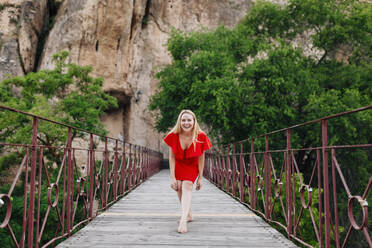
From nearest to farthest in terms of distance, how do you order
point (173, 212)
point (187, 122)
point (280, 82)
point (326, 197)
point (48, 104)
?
point (326, 197)
point (187, 122)
point (173, 212)
point (48, 104)
point (280, 82)

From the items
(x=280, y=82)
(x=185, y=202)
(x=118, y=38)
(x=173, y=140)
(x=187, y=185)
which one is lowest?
(x=185, y=202)

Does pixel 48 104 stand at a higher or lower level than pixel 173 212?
higher

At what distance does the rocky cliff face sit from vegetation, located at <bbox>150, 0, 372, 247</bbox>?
144 inches

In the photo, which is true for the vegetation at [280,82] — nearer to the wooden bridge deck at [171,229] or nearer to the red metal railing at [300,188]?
the red metal railing at [300,188]

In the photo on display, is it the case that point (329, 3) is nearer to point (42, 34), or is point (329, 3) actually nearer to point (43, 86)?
point (43, 86)

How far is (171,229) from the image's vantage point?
13.0ft

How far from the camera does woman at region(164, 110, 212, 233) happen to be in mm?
3891

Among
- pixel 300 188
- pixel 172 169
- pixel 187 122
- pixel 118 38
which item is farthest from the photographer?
pixel 118 38

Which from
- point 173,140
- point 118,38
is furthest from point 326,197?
point 118,38

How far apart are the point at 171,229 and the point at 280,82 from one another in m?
14.0

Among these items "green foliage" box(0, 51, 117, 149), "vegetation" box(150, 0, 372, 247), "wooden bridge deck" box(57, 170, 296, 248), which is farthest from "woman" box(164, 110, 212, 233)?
"vegetation" box(150, 0, 372, 247)

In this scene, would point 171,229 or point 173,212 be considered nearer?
point 171,229

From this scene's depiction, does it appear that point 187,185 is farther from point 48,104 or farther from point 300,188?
point 48,104

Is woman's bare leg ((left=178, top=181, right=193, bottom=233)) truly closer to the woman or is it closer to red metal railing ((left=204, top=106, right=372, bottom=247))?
the woman
